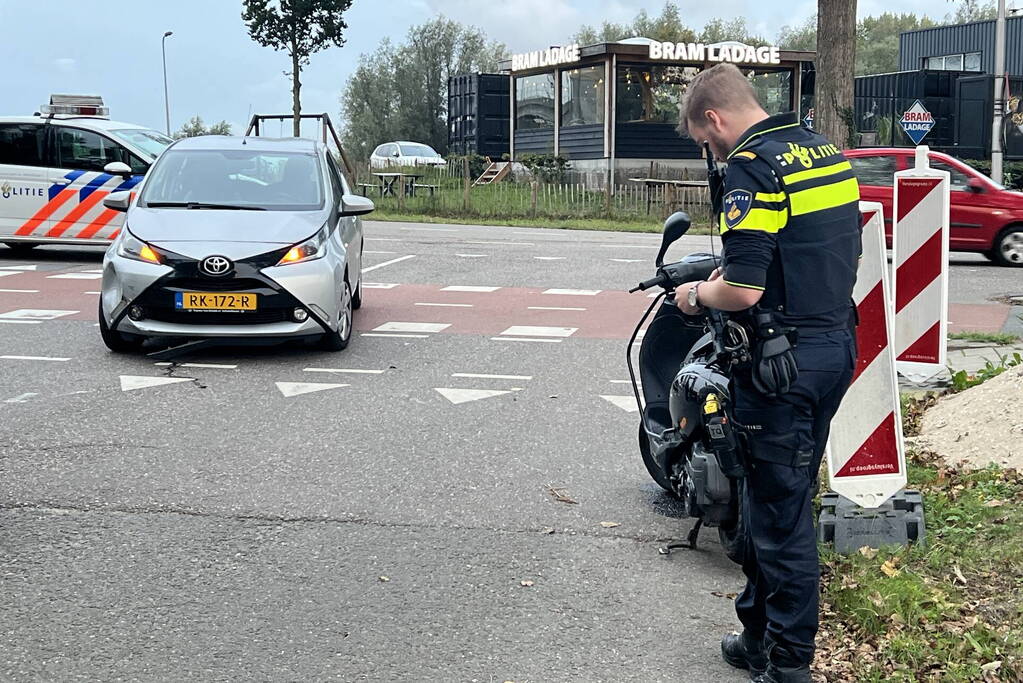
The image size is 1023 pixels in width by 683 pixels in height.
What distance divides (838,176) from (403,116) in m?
68.6

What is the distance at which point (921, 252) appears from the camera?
7.62 meters

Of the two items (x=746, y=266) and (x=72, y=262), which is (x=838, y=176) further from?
(x=72, y=262)

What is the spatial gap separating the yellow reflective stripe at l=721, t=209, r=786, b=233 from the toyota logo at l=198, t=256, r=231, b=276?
6.56m

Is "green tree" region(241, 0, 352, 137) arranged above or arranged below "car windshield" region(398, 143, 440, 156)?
above

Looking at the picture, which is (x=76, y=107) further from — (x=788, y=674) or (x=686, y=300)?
(x=788, y=674)

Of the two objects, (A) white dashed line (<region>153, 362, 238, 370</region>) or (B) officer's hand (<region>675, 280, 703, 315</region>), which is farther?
(A) white dashed line (<region>153, 362, 238, 370</region>)

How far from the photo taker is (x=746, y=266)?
3740 mm

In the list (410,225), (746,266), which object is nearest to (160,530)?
(746,266)

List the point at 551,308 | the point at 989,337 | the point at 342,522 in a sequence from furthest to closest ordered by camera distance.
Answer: the point at 551,308 → the point at 989,337 → the point at 342,522

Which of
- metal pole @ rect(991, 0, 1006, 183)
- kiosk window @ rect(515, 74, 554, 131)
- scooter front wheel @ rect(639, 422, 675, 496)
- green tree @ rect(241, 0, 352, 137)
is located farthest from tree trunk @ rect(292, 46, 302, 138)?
scooter front wheel @ rect(639, 422, 675, 496)

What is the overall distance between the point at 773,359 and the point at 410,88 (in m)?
69.6

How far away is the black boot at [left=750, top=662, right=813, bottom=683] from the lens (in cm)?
394

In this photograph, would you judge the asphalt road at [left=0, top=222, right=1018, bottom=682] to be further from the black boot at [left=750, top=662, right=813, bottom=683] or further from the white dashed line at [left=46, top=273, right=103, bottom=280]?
the white dashed line at [left=46, top=273, right=103, bottom=280]

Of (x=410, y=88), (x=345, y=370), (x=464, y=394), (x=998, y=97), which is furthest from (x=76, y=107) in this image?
(x=410, y=88)
